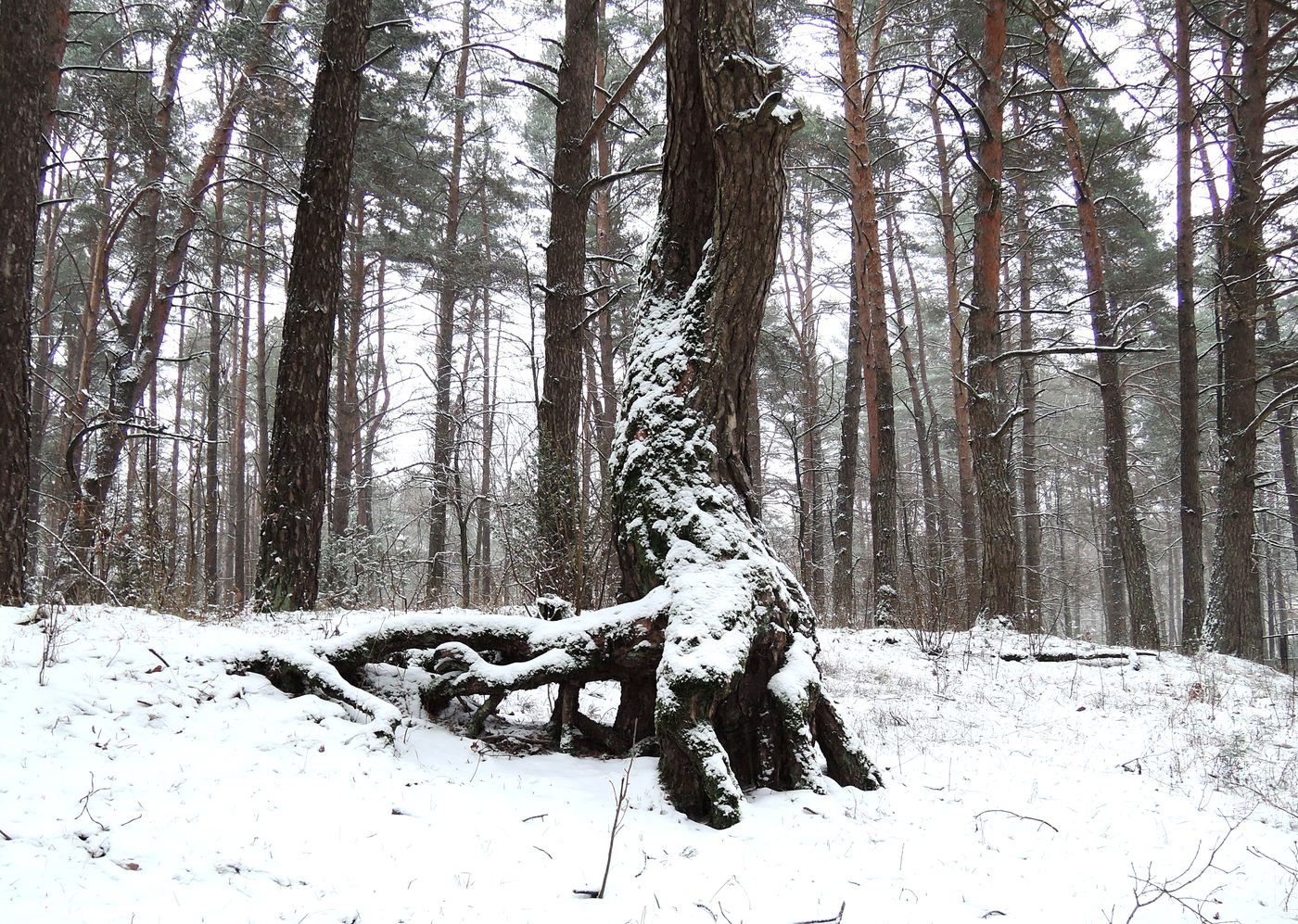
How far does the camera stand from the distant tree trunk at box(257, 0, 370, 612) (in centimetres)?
644

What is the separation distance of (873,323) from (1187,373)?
4.87m

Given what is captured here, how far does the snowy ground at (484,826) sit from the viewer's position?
2.04 metres

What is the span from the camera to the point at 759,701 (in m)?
3.51

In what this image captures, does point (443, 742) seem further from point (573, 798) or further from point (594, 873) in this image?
point (594, 873)

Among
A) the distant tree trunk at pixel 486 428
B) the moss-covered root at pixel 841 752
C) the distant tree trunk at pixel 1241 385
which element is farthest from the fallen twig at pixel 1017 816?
the distant tree trunk at pixel 486 428

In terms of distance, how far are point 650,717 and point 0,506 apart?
16.4ft

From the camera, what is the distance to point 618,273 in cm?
1677

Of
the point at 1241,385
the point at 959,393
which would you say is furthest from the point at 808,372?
the point at 1241,385

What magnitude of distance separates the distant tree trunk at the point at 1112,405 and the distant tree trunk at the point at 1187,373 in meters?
0.57

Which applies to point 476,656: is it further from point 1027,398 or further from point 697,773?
point 1027,398

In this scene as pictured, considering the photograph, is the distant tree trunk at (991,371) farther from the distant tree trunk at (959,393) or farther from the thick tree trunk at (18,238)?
the thick tree trunk at (18,238)

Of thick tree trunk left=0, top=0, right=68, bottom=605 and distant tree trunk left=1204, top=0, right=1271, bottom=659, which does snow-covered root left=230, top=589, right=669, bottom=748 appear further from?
distant tree trunk left=1204, top=0, right=1271, bottom=659

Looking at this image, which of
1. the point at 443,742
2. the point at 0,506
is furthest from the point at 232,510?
the point at 443,742

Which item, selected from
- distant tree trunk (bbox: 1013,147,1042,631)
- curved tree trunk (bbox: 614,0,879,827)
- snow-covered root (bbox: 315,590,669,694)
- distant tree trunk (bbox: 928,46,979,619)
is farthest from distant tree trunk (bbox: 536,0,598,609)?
distant tree trunk (bbox: 1013,147,1042,631)
